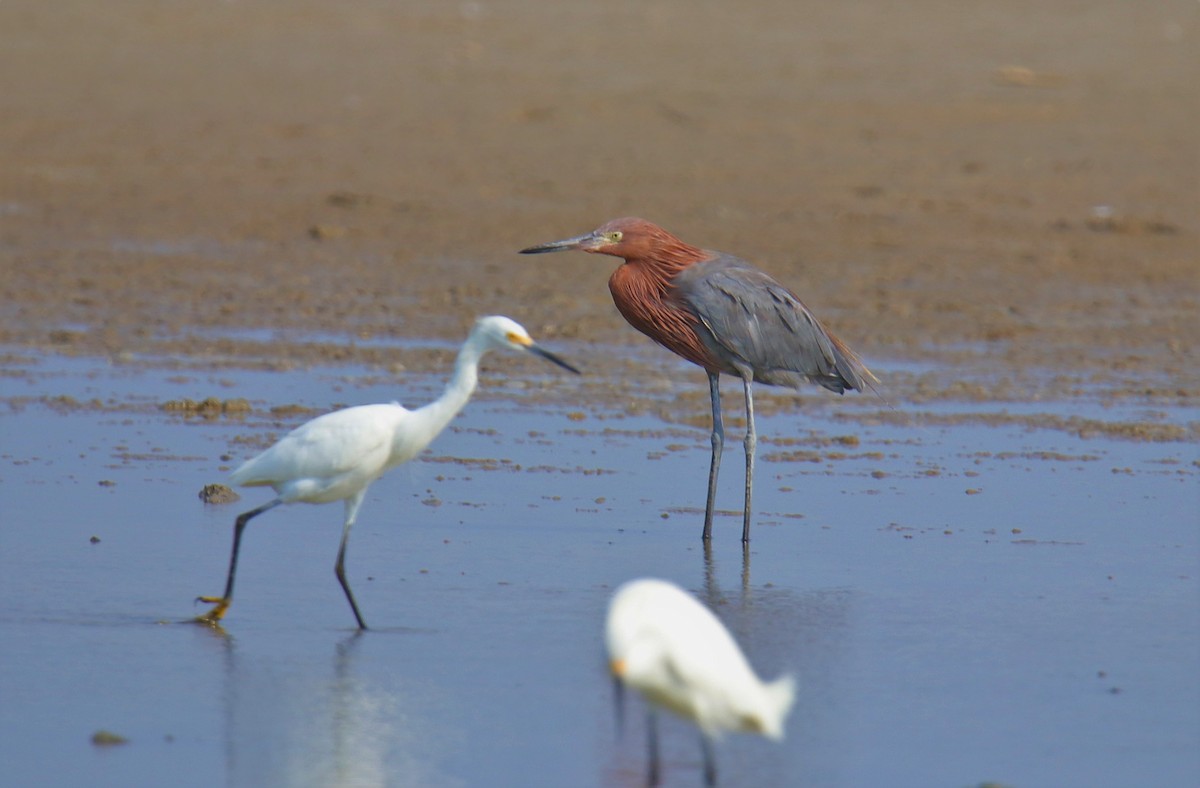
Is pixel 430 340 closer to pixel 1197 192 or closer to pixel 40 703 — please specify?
pixel 40 703

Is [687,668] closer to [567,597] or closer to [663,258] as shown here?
[567,597]

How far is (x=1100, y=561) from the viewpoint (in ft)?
21.3

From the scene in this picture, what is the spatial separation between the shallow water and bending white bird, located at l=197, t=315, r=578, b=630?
40 cm

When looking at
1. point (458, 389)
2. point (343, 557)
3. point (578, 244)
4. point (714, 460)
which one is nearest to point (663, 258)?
point (578, 244)

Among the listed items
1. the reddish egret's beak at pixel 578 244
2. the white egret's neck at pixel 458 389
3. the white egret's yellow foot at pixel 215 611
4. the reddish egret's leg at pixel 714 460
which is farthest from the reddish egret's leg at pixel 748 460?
the white egret's yellow foot at pixel 215 611

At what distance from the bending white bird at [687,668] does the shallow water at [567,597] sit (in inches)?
16.9

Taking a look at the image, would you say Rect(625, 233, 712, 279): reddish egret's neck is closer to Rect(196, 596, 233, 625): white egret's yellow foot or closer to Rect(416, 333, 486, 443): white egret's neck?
Rect(416, 333, 486, 443): white egret's neck

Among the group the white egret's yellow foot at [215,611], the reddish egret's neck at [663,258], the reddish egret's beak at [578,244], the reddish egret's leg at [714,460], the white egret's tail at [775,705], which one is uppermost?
the reddish egret's beak at [578,244]

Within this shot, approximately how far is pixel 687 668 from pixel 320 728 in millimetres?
1210

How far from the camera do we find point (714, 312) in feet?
22.8

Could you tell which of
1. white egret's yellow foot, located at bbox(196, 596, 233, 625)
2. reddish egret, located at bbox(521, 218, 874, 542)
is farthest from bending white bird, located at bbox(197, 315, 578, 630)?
reddish egret, located at bbox(521, 218, 874, 542)

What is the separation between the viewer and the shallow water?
14.9 feet

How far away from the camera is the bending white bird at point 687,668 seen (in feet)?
12.8

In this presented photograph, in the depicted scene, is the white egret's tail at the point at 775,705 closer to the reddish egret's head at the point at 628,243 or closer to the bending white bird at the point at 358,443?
the bending white bird at the point at 358,443
